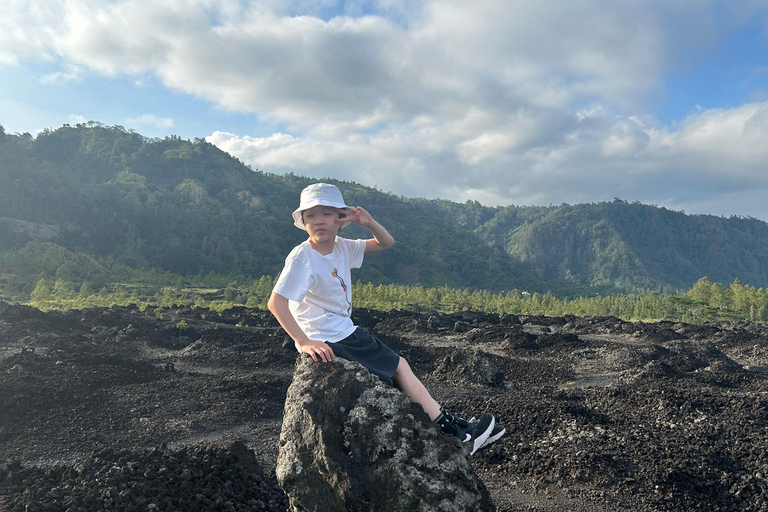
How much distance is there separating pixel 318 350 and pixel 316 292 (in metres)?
0.44

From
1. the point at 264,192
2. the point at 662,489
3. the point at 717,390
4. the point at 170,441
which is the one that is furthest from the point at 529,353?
the point at 264,192

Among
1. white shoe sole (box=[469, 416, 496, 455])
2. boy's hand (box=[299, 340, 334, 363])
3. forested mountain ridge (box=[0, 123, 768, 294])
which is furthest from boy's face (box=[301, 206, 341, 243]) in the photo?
forested mountain ridge (box=[0, 123, 768, 294])

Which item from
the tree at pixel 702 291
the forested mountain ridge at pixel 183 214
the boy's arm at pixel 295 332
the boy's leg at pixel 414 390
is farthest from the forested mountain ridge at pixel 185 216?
the boy's leg at pixel 414 390

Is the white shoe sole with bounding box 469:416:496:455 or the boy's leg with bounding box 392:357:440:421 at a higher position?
the boy's leg with bounding box 392:357:440:421

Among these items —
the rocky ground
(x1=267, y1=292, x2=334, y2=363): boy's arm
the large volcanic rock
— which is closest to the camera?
the large volcanic rock

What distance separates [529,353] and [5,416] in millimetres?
13998

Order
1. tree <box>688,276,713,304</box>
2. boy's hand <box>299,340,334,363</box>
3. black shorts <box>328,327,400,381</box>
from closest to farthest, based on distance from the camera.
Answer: boy's hand <box>299,340,334,363</box>
black shorts <box>328,327,400,381</box>
tree <box>688,276,713,304</box>

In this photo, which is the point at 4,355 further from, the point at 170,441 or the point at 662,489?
the point at 662,489

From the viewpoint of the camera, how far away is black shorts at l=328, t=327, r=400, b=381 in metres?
3.90

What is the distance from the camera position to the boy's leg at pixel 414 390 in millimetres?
3920

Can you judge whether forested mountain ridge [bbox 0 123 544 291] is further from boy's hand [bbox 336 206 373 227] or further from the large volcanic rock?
the large volcanic rock

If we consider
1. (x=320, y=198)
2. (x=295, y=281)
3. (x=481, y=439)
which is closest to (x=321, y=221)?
(x=320, y=198)

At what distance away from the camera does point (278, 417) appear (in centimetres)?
1002

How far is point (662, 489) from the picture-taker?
631 centimetres
